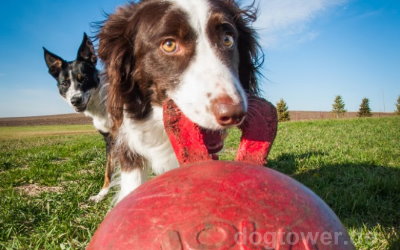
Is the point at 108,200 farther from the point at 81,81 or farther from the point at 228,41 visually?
the point at 81,81

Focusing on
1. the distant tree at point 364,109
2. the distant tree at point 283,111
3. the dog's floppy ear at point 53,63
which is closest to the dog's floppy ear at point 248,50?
the dog's floppy ear at point 53,63

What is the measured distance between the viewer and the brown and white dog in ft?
7.23

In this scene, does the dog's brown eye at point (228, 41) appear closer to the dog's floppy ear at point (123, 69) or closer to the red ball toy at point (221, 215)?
the dog's floppy ear at point (123, 69)

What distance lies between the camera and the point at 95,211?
3.73 meters

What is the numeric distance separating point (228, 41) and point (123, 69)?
40.6 inches

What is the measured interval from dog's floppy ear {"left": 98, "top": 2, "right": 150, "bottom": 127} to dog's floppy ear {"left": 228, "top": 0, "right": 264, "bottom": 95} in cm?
107

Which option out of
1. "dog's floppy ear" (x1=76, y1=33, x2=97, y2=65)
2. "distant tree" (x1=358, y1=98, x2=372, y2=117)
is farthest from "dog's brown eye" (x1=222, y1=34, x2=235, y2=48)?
"distant tree" (x1=358, y1=98, x2=372, y2=117)

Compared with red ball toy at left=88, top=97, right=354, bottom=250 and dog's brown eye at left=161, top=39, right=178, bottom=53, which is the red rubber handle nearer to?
red ball toy at left=88, top=97, right=354, bottom=250

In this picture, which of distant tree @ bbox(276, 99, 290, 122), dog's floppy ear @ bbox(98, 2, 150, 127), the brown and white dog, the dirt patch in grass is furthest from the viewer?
distant tree @ bbox(276, 99, 290, 122)

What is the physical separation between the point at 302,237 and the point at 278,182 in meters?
0.26

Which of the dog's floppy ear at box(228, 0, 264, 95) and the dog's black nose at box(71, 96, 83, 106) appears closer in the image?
the dog's floppy ear at box(228, 0, 264, 95)

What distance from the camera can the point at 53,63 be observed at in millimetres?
7484

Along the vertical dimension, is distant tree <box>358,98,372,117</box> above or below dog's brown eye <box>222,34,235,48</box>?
below

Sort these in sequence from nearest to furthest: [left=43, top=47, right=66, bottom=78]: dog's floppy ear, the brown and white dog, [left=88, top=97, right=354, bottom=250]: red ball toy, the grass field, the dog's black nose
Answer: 1. [left=88, top=97, right=354, bottom=250]: red ball toy
2. the brown and white dog
3. the grass field
4. the dog's black nose
5. [left=43, top=47, right=66, bottom=78]: dog's floppy ear
